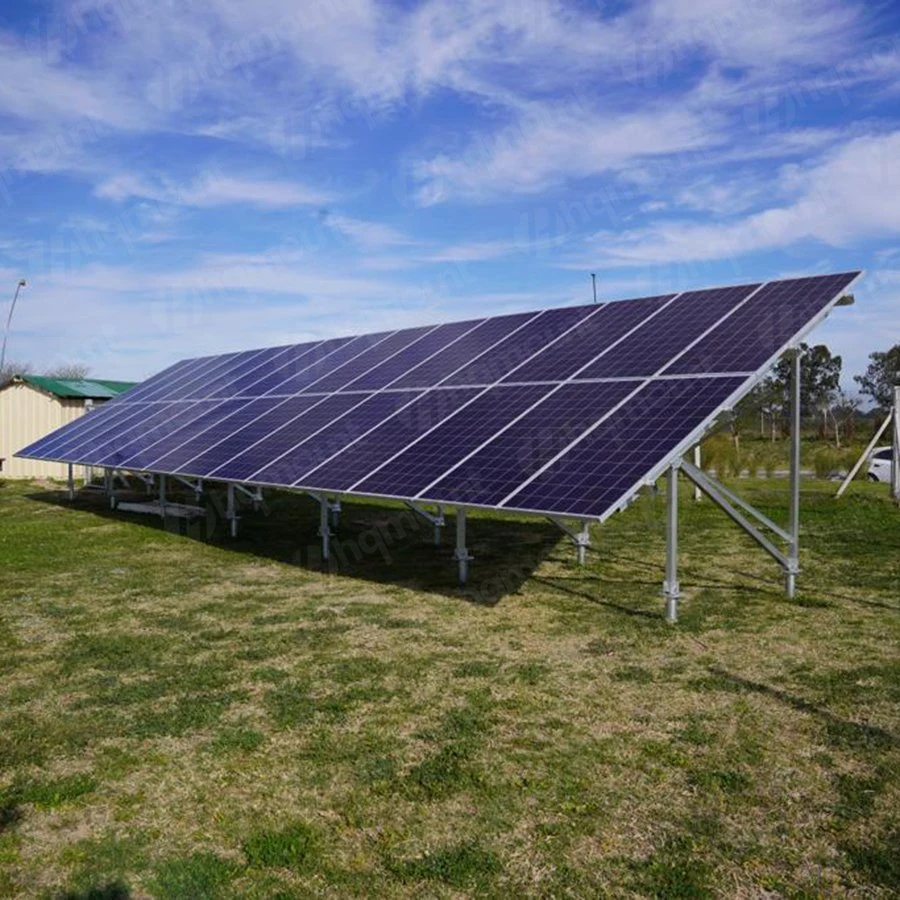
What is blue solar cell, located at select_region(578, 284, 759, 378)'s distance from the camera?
502 inches

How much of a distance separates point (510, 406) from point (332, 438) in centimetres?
386

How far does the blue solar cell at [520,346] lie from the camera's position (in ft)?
49.7

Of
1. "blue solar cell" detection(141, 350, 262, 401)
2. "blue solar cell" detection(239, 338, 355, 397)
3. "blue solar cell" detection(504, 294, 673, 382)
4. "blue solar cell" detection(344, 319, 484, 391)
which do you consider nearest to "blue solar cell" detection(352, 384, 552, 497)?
"blue solar cell" detection(504, 294, 673, 382)

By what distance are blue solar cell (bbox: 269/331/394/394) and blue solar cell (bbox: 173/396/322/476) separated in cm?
94

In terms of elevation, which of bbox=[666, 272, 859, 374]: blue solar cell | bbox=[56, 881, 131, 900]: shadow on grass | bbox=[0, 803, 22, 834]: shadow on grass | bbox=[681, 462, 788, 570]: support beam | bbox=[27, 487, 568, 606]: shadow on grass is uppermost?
bbox=[666, 272, 859, 374]: blue solar cell

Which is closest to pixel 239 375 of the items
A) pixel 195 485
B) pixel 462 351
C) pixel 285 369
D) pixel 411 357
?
pixel 285 369

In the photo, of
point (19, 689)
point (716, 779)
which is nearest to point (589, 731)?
point (716, 779)

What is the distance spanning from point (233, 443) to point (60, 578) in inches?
174

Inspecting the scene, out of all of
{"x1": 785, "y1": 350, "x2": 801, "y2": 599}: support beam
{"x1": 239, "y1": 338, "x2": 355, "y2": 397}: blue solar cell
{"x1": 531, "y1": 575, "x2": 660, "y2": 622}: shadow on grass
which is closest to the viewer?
{"x1": 531, "y1": 575, "x2": 660, "y2": 622}: shadow on grass

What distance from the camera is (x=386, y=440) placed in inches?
559

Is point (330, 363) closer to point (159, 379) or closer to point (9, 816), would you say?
point (159, 379)

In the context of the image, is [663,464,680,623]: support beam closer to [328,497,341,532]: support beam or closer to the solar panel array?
the solar panel array

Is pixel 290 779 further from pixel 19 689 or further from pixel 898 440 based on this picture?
pixel 898 440

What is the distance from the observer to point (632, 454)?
1025 centimetres
